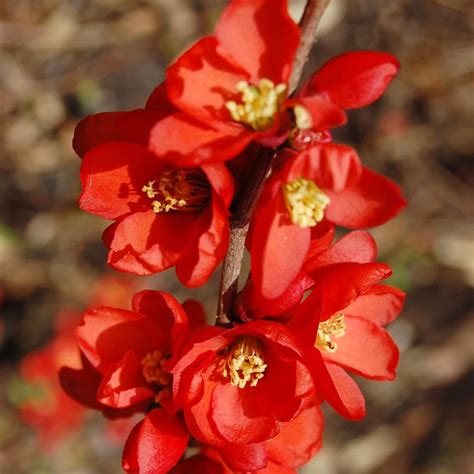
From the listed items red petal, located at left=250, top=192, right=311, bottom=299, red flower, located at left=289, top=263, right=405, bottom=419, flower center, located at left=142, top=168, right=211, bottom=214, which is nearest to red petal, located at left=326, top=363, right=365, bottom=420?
red flower, located at left=289, top=263, right=405, bottom=419

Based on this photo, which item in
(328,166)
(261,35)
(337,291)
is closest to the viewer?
(328,166)

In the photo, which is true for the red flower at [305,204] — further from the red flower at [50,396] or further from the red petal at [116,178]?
the red flower at [50,396]

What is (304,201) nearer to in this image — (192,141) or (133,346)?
(192,141)

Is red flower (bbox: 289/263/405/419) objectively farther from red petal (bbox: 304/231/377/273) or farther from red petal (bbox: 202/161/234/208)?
red petal (bbox: 202/161/234/208)

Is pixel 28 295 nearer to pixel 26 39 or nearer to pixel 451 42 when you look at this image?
pixel 26 39

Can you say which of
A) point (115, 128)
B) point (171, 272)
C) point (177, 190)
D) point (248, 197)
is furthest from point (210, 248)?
point (171, 272)

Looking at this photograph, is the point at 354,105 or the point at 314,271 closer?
the point at 354,105

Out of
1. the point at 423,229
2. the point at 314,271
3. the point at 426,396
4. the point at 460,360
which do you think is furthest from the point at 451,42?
the point at 314,271

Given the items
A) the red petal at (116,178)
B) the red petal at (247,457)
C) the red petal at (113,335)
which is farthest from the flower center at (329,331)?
the red petal at (116,178)
